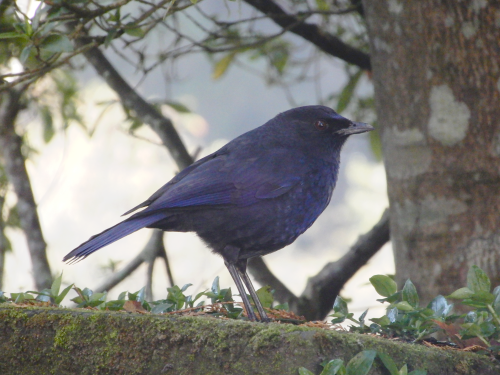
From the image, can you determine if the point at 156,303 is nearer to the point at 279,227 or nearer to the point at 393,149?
the point at 279,227

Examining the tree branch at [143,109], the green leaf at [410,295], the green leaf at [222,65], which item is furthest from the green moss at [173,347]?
the green leaf at [222,65]

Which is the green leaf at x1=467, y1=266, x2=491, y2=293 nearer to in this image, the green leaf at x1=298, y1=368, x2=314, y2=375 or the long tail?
the green leaf at x1=298, y1=368, x2=314, y2=375

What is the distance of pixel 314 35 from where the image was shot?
16.5ft

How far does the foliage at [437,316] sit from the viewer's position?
2396 millimetres

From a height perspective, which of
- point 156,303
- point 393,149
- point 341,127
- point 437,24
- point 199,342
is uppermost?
point 437,24

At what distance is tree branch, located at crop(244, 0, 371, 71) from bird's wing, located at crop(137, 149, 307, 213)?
1452 millimetres

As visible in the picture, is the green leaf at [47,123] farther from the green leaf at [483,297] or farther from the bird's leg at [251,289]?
the green leaf at [483,297]

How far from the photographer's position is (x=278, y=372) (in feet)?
6.46

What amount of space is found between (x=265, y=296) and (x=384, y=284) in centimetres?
94

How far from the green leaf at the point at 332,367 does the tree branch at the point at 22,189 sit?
3.56m

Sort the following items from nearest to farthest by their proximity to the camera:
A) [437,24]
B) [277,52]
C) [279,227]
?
[279,227] < [437,24] < [277,52]

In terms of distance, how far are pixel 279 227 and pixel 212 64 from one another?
3.10 metres

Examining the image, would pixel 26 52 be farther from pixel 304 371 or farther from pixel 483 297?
pixel 483 297

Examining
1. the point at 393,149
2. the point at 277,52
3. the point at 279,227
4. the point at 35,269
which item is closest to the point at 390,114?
the point at 393,149
